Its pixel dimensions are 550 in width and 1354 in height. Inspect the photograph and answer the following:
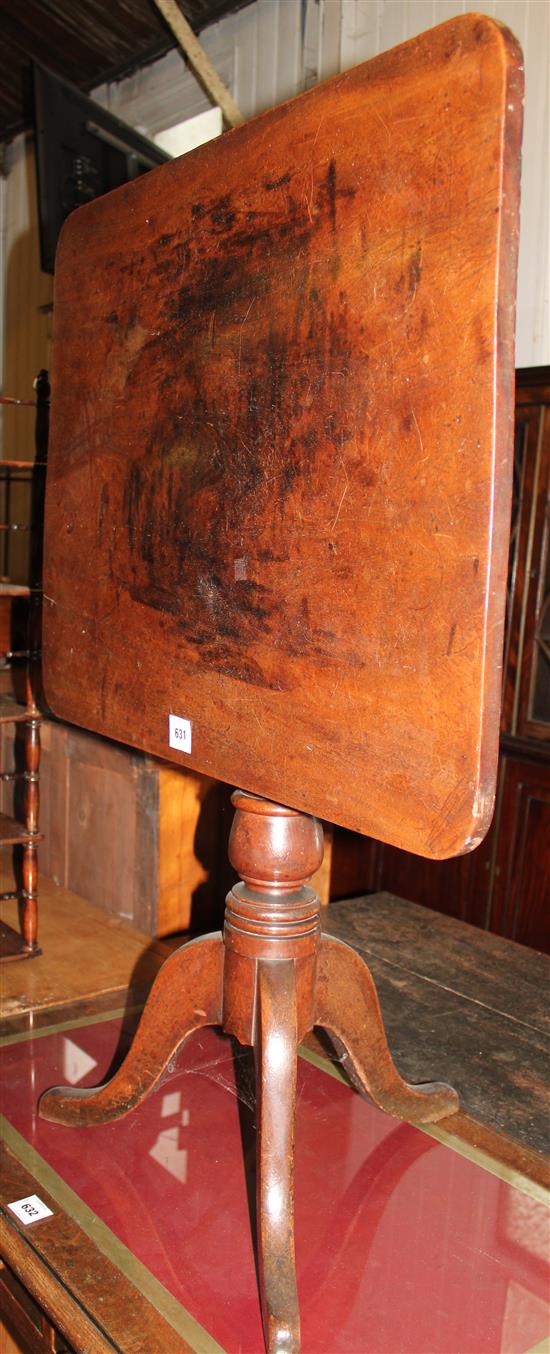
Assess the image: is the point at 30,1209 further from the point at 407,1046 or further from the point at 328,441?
the point at 328,441

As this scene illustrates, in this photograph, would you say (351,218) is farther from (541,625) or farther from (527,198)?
(527,198)

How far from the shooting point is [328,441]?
87 cm

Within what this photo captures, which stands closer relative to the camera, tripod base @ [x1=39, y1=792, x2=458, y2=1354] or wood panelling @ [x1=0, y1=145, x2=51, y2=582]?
tripod base @ [x1=39, y1=792, x2=458, y2=1354]

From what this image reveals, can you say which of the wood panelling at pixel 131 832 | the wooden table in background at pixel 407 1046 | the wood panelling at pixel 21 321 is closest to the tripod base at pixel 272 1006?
the wooden table in background at pixel 407 1046

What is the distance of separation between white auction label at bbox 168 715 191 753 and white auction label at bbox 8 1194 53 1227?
20.4 inches

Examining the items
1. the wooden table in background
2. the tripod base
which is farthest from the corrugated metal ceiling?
the tripod base

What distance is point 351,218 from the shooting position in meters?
0.85

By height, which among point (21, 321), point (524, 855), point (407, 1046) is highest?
point (21, 321)

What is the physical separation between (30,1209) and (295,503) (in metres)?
0.80

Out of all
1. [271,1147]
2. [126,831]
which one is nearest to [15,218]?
[126,831]

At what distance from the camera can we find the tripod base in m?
1.00

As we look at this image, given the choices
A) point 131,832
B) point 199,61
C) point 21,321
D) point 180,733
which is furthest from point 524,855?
point 21,321

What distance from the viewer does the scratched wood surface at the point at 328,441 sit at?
2.48ft

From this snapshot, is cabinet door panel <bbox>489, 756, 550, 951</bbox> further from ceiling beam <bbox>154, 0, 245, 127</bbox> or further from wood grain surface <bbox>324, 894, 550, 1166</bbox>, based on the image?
ceiling beam <bbox>154, 0, 245, 127</bbox>
